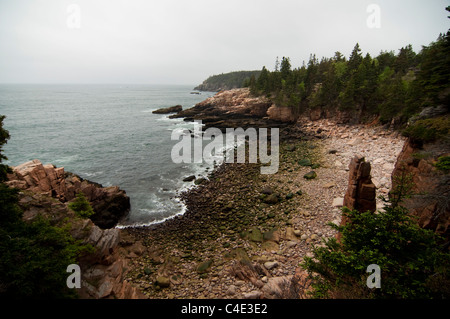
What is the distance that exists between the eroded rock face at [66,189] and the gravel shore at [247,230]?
4.09 metres

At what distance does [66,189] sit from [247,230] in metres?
20.2

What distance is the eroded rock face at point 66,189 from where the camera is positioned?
18.0m

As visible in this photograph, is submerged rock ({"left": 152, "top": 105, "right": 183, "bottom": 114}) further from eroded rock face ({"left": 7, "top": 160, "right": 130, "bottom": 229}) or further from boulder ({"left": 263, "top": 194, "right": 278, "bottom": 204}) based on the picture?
boulder ({"left": 263, "top": 194, "right": 278, "bottom": 204})

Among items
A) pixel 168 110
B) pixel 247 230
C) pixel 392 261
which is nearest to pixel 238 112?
pixel 168 110

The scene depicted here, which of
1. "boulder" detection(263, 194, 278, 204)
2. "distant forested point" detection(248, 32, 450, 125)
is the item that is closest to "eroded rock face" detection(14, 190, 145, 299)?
"boulder" detection(263, 194, 278, 204)

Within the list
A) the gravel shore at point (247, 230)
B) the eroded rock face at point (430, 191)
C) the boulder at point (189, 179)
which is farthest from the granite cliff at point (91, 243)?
the eroded rock face at point (430, 191)

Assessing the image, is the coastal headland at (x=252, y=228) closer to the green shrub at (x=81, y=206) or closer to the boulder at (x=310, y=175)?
the boulder at (x=310, y=175)

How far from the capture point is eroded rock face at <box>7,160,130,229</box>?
18.0 m

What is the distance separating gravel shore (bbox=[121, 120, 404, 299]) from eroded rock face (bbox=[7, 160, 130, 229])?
13.4 ft

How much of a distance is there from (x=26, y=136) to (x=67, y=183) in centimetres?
4428

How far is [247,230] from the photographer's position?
19594 millimetres

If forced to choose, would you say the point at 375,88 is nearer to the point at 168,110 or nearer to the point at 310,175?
the point at 310,175

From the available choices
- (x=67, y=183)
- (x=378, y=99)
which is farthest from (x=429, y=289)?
(x=378, y=99)

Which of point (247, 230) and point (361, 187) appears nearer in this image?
point (361, 187)
